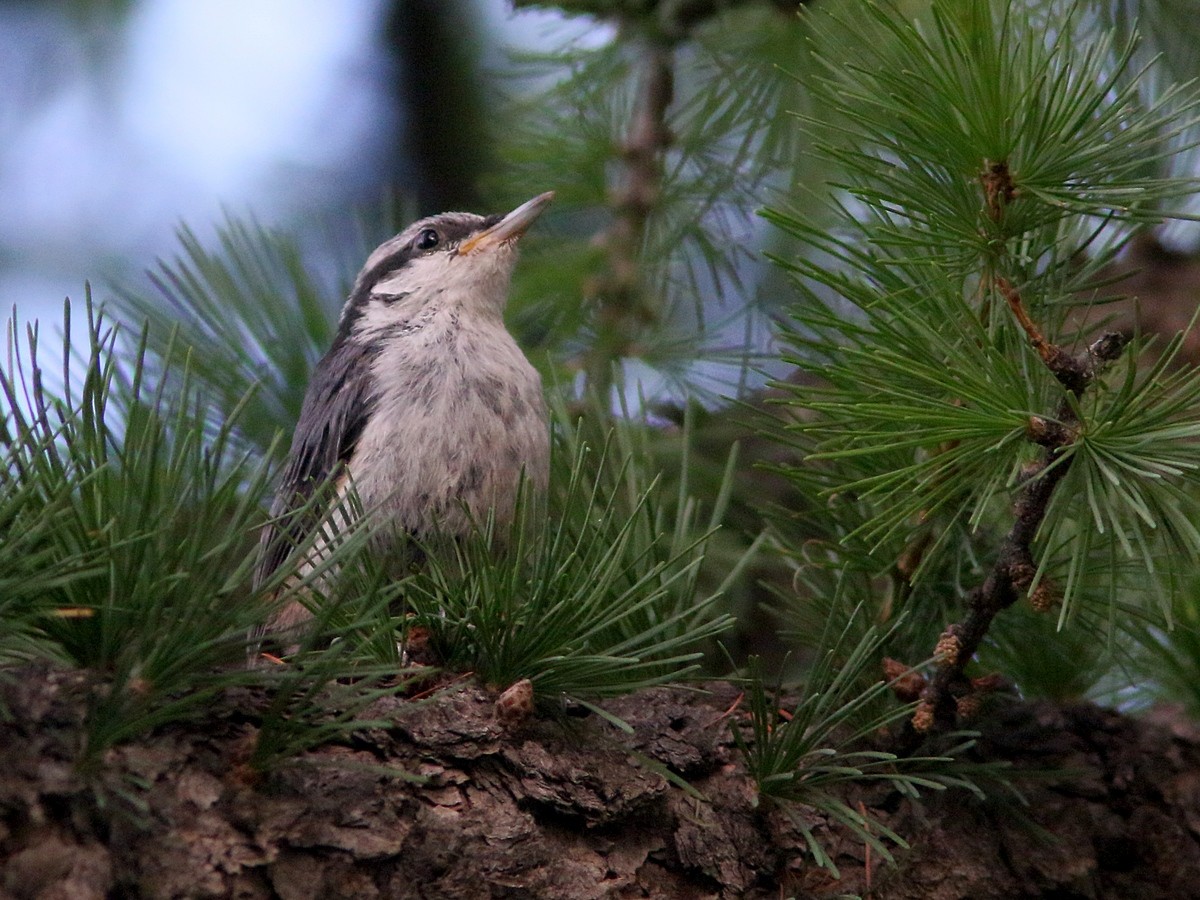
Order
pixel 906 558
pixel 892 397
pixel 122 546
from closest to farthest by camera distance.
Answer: pixel 122 546, pixel 892 397, pixel 906 558

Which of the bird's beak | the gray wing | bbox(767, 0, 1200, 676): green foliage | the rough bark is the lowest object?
Answer: the rough bark

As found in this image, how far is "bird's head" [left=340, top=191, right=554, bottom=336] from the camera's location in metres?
3.40

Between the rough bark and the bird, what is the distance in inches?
23.5

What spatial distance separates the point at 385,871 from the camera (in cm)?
171

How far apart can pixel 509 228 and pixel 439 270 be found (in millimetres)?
227

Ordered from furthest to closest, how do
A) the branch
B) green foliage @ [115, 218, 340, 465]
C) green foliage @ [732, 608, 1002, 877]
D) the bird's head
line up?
the branch < the bird's head < green foliage @ [115, 218, 340, 465] < green foliage @ [732, 608, 1002, 877]

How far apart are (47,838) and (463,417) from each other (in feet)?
4.85

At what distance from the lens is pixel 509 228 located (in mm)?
3492

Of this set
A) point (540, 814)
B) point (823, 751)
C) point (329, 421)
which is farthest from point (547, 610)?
point (329, 421)

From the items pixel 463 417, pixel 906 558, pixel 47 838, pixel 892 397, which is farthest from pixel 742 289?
pixel 47 838

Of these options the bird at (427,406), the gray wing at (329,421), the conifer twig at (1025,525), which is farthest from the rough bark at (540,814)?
the gray wing at (329,421)

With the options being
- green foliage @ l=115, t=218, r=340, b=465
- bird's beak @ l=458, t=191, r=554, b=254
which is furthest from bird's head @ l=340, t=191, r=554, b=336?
green foliage @ l=115, t=218, r=340, b=465

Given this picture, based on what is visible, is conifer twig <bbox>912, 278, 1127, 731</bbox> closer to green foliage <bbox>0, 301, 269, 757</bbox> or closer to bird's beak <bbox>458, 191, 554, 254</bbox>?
green foliage <bbox>0, 301, 269, 757</bbox>

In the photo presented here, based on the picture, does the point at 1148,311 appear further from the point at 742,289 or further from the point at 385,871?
the point at 385,871
